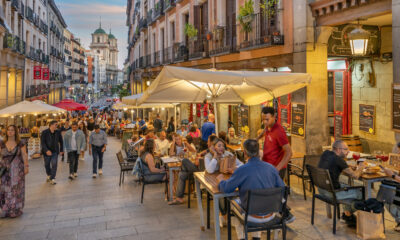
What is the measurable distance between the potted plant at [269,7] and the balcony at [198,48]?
5.27 m

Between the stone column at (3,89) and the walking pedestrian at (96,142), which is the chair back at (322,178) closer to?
the walking pedestrian at (96,142)

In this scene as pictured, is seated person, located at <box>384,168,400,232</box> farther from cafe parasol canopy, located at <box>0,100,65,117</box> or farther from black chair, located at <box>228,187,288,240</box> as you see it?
cafe parasol canopy, located at <box>0,100,65,117</box>

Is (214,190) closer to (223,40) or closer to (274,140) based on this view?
(274,140)

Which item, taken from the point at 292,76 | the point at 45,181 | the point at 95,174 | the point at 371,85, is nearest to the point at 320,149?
the point at 371,85

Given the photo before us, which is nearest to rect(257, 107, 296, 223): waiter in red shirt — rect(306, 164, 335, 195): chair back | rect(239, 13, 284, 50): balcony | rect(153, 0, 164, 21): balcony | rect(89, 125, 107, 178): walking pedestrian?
rect(306, 164, 335, 195): chair back

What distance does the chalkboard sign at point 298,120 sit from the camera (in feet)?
32.9

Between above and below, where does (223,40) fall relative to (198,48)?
below

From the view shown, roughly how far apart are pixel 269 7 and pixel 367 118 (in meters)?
4.96

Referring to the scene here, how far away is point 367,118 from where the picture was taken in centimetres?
1095

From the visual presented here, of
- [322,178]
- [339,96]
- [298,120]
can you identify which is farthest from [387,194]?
[339,96]

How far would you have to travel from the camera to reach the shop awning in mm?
5707

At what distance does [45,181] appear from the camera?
33.2 feet

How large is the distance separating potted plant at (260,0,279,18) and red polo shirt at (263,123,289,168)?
6623 mm

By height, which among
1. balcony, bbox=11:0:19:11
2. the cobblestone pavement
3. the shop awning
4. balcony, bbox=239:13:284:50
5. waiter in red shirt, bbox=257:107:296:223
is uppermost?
balcony, bbox=11:0:19:11
